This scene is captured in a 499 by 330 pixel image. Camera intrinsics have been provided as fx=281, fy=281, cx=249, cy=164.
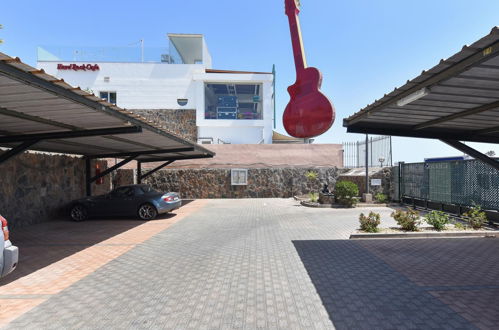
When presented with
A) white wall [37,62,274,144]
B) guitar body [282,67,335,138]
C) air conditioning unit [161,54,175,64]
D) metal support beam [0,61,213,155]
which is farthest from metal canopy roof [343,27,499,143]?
air conditioning unit [161,54,175,64]

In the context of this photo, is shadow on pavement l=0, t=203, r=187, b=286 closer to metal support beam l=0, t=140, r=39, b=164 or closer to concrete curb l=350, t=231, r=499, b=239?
metal support beam l=0, t=140, r=39, b=164

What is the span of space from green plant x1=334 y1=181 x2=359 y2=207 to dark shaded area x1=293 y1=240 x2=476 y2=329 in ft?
29.1

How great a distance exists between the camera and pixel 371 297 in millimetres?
4379

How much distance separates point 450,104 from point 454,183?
811cm

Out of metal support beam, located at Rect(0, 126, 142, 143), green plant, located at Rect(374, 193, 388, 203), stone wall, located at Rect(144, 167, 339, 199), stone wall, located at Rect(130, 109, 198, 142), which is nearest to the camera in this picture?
metal support beam, located at Rect(0, 126, 142, 143)

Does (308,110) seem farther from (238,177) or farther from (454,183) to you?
(238,177)

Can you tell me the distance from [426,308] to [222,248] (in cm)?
456

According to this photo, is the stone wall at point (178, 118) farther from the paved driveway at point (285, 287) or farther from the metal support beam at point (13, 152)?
the paved driveway at point (285, 287)

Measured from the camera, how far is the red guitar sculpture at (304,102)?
6109 mm

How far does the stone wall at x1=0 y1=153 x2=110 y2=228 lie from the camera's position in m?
9.88

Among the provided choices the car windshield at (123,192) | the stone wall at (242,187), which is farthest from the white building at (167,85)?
the car windshield at (123,192)

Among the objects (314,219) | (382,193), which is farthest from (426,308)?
(382,193)

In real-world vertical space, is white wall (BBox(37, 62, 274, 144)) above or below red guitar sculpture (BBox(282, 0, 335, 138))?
above

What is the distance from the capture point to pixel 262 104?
29.2 m
